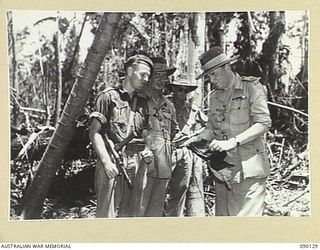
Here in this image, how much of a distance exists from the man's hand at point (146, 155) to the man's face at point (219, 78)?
0.43 feet

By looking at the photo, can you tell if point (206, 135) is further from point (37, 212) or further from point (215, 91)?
point (37, 212)

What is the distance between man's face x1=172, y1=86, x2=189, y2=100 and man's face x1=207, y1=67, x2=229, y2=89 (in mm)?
40

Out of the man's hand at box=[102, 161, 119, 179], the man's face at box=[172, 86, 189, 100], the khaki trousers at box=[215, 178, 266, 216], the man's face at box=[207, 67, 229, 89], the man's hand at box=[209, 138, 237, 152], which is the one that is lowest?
the khaki trousers at box=[215, 178, 266, 216]

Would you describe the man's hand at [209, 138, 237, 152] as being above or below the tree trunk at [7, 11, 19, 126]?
below

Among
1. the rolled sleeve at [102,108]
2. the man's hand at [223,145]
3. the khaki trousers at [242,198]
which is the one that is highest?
the rolled sleeve at [102,108]

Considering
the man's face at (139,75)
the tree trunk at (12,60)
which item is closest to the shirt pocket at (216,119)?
the man's face at (139,75)

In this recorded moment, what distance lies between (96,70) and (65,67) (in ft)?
0.14

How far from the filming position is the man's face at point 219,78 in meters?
0.98

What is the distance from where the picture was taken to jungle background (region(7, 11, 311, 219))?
964 mm

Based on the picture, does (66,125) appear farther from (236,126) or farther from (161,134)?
(236,126)

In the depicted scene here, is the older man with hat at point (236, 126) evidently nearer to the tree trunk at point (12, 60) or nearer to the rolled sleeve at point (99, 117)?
the rolled sleeve at point (99, 117)

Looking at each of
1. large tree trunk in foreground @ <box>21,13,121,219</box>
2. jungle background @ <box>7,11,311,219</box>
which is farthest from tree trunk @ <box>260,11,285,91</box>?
large tree trunk in foreground @ <box>21,13,121,219</box>

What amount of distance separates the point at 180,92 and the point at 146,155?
0.33 feet

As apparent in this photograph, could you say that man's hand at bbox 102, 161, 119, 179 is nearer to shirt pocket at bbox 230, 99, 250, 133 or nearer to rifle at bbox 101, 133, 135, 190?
rifle at bbox 101, 133, 135, 190
